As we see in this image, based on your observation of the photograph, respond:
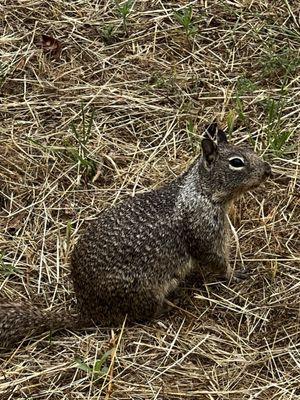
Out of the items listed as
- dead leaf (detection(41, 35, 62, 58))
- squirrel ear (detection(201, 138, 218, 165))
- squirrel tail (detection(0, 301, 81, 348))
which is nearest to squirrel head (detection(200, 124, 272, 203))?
squirrel ear (detection(201, 138, 218, 165))

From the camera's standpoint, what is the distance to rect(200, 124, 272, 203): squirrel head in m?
4.65

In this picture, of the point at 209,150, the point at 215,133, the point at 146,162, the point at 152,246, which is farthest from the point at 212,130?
the point at 146,162

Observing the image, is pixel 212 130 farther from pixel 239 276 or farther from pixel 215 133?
pixel 239 276

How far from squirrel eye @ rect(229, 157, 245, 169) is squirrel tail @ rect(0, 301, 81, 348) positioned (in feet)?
3.77

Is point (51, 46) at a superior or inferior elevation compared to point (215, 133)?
inferior

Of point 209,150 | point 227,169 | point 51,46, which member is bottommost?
point 51,46

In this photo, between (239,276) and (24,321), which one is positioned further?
(239,276)

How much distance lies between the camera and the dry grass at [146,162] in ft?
14.1

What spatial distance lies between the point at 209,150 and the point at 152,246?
0.58 meters

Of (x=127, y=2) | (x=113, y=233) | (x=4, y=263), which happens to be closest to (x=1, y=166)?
(x=4, y=263)

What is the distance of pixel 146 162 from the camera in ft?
18.2

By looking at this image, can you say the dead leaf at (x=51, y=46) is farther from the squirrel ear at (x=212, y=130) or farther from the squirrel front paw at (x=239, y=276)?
the squirrel front paw at (x=239, y=276)

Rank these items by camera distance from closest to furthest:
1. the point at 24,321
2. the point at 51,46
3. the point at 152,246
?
the point at 24,321 → the point at 152,246 → the point at 51,46

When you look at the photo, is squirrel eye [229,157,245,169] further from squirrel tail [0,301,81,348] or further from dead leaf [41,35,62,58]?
dead leaf [41,35,62,58]
